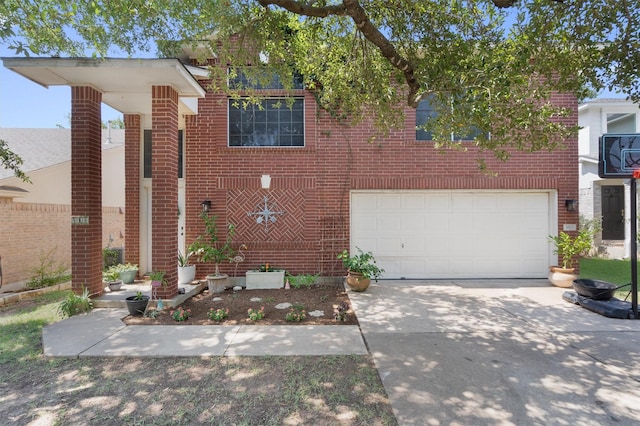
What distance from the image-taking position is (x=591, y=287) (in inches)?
221

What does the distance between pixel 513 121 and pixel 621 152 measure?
104 inches

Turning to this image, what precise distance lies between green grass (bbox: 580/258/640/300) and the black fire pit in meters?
1.27

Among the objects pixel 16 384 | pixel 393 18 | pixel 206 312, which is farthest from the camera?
pixel 206 312

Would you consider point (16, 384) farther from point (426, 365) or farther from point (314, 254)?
point (314, 254)

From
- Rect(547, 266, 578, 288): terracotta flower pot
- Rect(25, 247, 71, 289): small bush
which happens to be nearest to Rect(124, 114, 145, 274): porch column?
Rect(25, 247, 71, 289): small bush

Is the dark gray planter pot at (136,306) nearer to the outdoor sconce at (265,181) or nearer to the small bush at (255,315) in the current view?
the small bush at (255,315)

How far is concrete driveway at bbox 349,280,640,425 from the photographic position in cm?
272

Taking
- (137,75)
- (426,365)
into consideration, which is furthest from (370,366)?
(137,75)

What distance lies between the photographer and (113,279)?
6.93 metres

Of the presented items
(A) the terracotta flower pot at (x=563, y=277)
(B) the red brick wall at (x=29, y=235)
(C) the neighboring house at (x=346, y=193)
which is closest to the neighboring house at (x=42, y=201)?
(B) the red brick wall at (x=29, y=235)

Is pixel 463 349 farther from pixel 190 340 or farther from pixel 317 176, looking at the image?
pixel 317 176

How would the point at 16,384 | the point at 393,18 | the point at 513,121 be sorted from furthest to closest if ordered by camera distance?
1. the point at 393,18
2. the point at 513,121
3. the point at 16,384

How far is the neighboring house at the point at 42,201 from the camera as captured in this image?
725 cm

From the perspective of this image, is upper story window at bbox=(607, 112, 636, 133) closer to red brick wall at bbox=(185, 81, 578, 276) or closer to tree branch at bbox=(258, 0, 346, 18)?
red brick wall at bbox=(185, 81, 578, 276)
